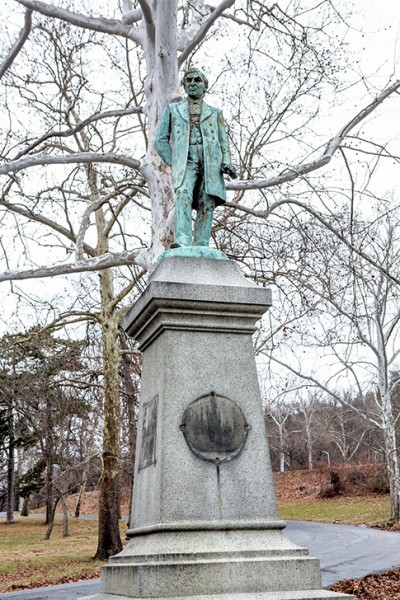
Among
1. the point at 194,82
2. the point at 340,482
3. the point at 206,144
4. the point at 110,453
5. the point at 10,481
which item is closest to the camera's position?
the point at 206,144

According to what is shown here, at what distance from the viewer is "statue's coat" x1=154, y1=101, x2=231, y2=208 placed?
5.73 metres

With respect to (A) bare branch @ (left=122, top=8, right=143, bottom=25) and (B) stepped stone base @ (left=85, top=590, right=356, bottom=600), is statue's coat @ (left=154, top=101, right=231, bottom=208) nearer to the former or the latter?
(B) stepped stone base @ (left=85, top=590, right=356, bottom=600)

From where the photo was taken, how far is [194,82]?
586 centimetres

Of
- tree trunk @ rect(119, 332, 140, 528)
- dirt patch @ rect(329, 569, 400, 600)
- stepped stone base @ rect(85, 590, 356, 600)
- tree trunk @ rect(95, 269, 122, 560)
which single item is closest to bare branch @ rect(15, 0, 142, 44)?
tree trunk @ rect(95, 269, 122, 560)

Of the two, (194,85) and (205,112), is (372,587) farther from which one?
(194,85)

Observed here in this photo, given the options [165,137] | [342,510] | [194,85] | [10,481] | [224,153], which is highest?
[194,85]

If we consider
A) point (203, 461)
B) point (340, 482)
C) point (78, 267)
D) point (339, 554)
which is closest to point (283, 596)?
point (203, 461)

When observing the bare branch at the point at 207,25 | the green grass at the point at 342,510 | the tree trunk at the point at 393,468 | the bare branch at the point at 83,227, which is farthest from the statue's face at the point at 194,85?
the green grass at the point at 342,510

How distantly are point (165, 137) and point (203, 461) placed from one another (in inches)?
113

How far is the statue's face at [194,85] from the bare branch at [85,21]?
763 centimetres

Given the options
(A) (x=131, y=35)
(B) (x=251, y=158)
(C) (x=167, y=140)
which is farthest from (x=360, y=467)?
(C) (x=167, y=140)

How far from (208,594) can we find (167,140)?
3.73m

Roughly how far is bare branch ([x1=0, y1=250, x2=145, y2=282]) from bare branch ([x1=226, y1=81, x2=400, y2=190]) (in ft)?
8.05

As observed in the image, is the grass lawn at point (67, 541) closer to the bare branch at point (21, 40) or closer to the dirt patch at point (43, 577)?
the dirt patch at point (43, 577)
